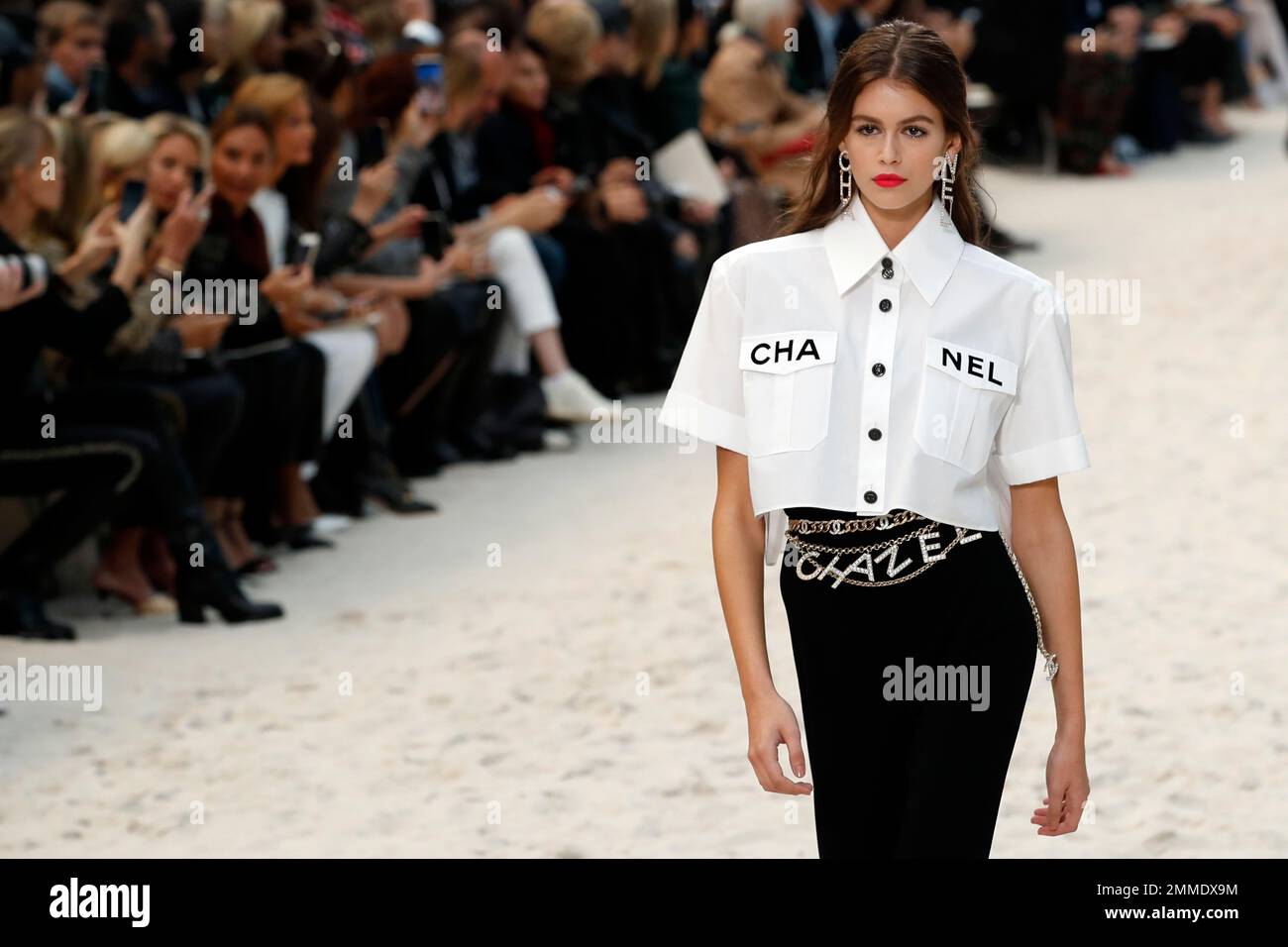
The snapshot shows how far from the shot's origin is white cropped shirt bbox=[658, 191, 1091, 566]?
2.46 m

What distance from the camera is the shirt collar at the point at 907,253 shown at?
249 cm

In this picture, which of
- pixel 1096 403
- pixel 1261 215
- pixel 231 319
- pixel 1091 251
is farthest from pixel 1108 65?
pixel 231 319

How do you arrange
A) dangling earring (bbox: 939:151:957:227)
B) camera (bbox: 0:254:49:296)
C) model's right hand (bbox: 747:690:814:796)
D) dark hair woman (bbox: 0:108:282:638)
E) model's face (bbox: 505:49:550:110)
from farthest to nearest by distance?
model's face (bbox: 505:49:550:110) → dark hair woman (bbox: 0:108:282:638) → camera (bbox: 0:254:49:296) → dangling earring (bbox: 939:151:957:227) → model's right hand (bbox: 747:690:814:796)

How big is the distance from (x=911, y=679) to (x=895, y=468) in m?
0.24

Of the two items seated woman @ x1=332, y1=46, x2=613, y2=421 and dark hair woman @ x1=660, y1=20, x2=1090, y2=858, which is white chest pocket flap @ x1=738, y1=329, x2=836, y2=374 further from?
seated woman @ x1=332, y1=46, x2=613, y2=421

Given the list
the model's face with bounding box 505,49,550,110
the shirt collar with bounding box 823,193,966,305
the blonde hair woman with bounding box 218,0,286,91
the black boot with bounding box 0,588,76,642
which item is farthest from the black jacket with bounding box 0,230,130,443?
the shirt collar with bounding box 823,193,966,305

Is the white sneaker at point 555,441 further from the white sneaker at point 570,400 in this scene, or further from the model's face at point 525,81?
the model's face at point 525,81

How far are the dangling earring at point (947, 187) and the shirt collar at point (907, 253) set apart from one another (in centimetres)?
3

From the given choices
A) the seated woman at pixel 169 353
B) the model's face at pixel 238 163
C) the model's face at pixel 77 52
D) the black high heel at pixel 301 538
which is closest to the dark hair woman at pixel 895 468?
the seated woman at pixel 169 353

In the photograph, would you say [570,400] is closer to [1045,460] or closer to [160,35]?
[160,35]

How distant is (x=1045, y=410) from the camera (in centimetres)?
251

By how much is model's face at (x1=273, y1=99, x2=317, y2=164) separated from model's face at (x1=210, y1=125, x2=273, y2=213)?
355mm

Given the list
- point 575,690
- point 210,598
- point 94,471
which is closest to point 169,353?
point 94,471

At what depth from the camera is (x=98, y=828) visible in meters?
4.32
